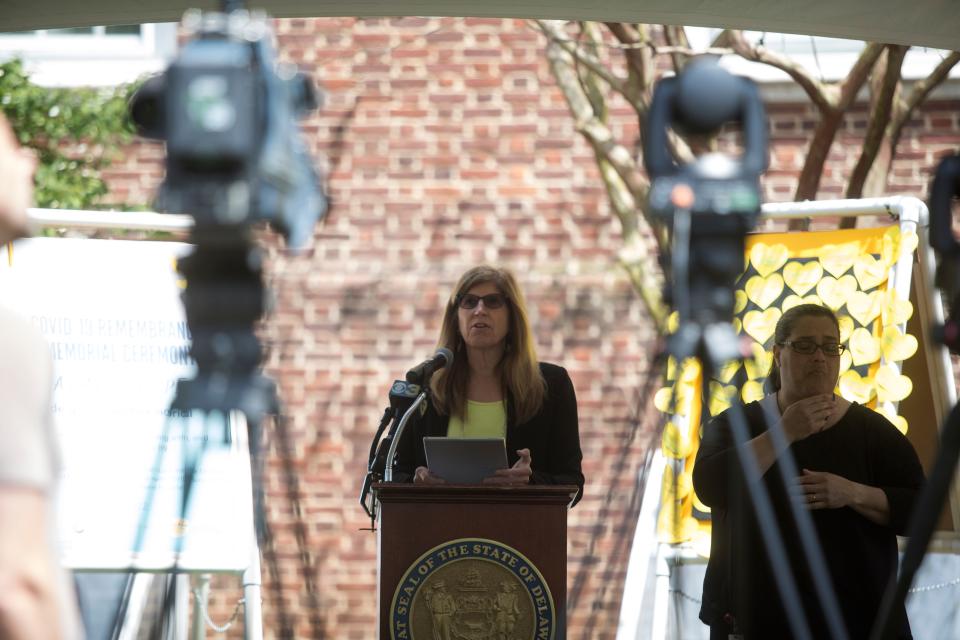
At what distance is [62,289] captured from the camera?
14.9 ft

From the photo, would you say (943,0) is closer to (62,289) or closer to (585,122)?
(585,122)

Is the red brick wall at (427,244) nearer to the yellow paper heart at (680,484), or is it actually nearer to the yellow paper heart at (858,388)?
the yellow paper heart at (680,484)

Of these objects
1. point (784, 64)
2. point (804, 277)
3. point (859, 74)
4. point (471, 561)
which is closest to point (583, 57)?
point (784, 64)

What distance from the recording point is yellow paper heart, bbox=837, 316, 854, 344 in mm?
4434

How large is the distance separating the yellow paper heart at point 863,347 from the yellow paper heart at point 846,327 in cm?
2

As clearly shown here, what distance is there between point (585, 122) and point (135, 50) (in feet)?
8.11

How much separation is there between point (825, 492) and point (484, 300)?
3.53 feet

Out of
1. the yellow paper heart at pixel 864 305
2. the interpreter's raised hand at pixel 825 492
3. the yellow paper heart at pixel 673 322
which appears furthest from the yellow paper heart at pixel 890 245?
the yellow paper heart at pixel 673 322

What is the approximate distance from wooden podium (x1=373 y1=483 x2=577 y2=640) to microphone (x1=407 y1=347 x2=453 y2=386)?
27 cm

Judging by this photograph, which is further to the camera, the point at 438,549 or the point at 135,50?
the point at 135,50

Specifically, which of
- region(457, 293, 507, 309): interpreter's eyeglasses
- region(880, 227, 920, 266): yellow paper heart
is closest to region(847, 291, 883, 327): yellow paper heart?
region(880, 227, 920, 266): yellow paper heart

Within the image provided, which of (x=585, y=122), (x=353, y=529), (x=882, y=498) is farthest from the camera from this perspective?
(x=353, y=529)

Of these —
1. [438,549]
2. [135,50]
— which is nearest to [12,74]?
[135,50]

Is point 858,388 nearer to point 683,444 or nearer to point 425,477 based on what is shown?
point 683,444
